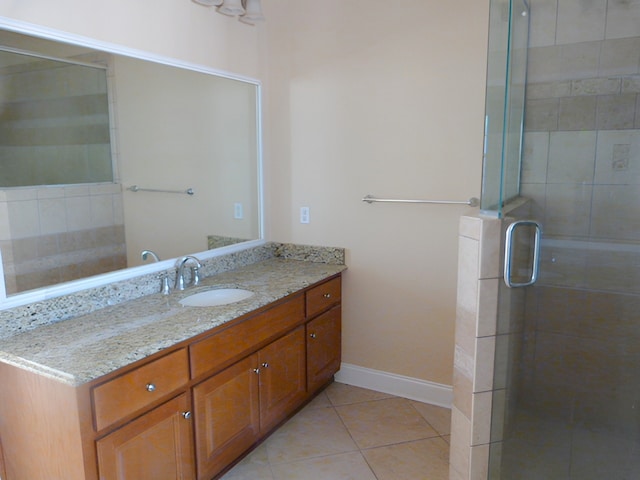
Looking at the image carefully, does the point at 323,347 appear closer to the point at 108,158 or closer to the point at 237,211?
the point at 237,211

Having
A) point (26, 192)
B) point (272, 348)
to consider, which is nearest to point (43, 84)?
point (26, 192)

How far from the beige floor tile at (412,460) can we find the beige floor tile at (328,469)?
0.05 meters

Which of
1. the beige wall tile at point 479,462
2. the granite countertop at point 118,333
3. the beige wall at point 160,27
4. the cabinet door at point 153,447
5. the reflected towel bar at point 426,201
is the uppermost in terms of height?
the beige wall at point 160,27

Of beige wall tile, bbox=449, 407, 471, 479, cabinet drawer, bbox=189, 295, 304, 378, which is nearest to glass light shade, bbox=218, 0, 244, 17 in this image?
cabinet drawer, bbox=189, 295, 304, 378

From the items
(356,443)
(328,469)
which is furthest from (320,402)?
(328,469)

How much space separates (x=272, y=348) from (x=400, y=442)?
0.85 metres

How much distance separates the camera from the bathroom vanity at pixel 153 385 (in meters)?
1.50

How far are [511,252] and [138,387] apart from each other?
1.41 metres

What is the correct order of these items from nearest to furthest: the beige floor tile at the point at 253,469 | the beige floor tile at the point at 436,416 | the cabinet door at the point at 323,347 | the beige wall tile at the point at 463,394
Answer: the beige wall tile at the point at 463,394 < the beige floor tile at the point at 253,469 < the beige floor tile at the point at 436,416 < the cabinet door at the point at 323,347

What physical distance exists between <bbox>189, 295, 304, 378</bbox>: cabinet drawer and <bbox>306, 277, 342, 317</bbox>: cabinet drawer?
0.09 meters

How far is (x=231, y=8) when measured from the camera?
2.38m

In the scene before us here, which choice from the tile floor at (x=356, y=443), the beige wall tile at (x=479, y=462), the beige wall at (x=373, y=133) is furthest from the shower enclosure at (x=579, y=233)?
the tile floor at (x=356, y=443)

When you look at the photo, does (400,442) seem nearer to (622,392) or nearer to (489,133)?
(622,392)

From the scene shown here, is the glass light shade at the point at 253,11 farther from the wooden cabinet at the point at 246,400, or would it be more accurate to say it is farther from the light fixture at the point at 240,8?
the wooden cabinet at the point at 246,400
